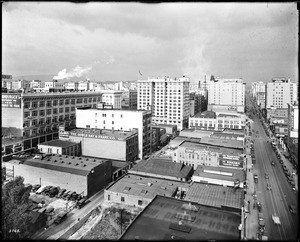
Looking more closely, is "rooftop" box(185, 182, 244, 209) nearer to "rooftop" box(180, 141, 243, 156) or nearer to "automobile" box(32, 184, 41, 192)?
"rooftop" box(180, 141, 243, 156)

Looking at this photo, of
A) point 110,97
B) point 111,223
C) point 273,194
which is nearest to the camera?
point 111,223

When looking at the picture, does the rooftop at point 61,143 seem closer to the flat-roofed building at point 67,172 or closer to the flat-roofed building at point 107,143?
the flat-roofed building at point 107,143

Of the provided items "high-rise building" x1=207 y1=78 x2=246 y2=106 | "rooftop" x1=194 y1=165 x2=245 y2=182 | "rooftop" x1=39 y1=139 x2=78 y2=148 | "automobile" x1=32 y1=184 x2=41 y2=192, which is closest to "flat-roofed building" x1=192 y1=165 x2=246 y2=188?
"rooftop" x1=194 y1=165 x2=245 y2=182

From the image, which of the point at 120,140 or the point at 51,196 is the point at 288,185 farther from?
the point at 51,196

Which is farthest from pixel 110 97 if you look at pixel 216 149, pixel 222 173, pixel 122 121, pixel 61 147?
pixel 222 173

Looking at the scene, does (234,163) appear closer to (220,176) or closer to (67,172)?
(220,176)

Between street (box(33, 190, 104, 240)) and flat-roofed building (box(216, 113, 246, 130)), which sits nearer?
street (box(33, 190, 104, 240))

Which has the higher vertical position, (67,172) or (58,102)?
(58,102)

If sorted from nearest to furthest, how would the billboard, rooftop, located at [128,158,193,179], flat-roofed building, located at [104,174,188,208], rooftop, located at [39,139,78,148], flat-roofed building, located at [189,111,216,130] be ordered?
flat-roofed building, located at [104,174,188,208], rooftop, located at [128,158,193,179], the billboard, rooftop, located at [39,139,78,148], flat-roofed building, located at [189,111,216,130]
